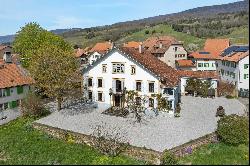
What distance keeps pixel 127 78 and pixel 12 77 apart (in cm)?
1613

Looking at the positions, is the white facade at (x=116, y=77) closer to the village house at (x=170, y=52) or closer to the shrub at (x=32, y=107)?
the shrub at (x=32, y=107)

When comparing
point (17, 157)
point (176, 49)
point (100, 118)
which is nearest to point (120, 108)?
point (100, 118)

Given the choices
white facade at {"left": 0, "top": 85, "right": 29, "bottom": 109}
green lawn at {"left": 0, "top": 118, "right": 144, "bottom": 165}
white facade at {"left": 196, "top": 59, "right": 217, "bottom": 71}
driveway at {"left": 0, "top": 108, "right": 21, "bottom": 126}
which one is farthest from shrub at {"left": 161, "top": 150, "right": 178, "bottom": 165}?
white facade at {"left": 196, "top": 59, "right": 217, "bottom": 71}

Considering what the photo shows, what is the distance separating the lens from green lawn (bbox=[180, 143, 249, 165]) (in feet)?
109

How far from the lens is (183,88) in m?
64.4

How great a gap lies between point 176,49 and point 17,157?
191ft

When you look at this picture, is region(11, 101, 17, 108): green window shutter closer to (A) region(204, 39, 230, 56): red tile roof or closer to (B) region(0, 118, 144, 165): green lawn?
(B) region(0, 118, 144, 165): green lawn

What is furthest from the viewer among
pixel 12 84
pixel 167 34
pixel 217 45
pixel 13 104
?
pixel 167 34

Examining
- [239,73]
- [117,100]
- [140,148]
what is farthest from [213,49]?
[140,148]

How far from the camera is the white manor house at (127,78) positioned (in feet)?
168

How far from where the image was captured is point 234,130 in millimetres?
38562

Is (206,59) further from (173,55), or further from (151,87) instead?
(151,87)

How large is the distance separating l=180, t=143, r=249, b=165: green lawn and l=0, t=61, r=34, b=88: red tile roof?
27.7m

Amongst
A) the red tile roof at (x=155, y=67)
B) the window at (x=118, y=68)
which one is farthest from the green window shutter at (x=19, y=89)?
the red tile roof at (x=155, y=67)
